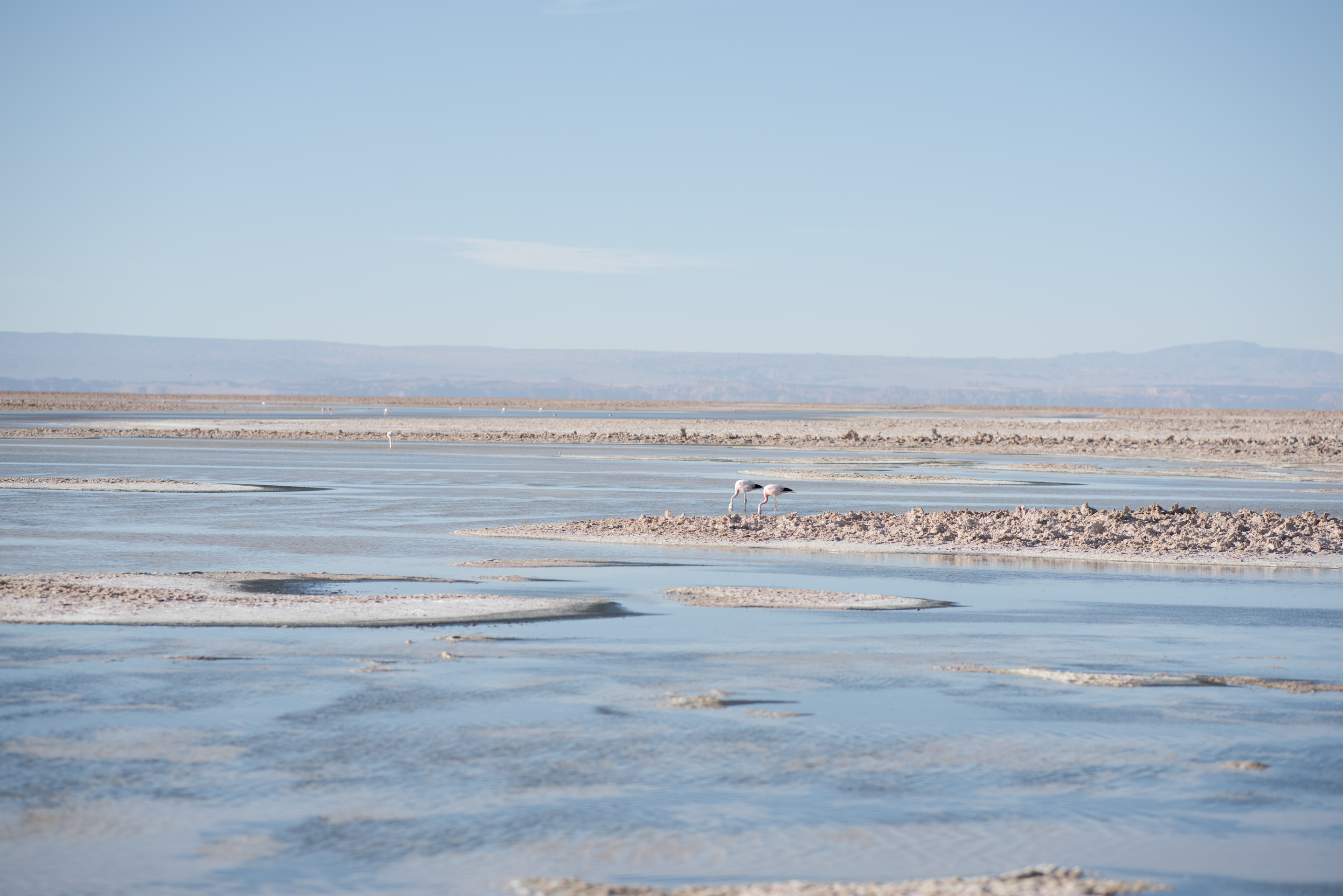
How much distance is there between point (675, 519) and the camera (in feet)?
68.3

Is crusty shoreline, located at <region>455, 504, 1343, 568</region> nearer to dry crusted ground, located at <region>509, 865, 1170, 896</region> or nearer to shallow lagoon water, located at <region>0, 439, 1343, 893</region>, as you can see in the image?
shallow lagoon water, located at <region>0, 439, 1343, 893</region>

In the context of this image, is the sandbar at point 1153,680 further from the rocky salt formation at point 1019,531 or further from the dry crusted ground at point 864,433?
the dry crusted ground at point 864,433

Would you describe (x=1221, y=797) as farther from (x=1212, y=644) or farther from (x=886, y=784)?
(x=1212, y=644)

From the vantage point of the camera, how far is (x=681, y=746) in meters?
7.90

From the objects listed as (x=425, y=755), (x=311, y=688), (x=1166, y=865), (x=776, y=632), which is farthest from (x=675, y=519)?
(x=1166, y=865)

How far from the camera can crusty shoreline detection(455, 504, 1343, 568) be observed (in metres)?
18.3

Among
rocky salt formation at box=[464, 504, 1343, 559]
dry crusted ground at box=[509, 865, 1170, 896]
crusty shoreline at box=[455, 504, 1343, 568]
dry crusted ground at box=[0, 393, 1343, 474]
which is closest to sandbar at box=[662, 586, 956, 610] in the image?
crusty shoreline at box=[455, 504, 1343, 568]

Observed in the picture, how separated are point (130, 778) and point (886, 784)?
3.83 meters

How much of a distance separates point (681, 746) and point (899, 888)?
2.36 m

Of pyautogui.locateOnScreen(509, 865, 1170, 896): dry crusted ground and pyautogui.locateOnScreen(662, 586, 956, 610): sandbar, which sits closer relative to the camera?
pyautogui.locateOnScreen(509, 865, 1170, 896): dry crusted ground

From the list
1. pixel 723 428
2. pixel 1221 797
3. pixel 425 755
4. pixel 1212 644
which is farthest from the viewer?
pixel 723 428

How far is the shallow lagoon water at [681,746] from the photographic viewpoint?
6.09 m

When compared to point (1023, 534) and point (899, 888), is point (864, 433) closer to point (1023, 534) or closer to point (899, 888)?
point (1023, 534)

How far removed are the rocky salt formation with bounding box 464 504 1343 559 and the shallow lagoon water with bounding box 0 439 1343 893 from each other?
3.10 m
